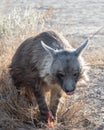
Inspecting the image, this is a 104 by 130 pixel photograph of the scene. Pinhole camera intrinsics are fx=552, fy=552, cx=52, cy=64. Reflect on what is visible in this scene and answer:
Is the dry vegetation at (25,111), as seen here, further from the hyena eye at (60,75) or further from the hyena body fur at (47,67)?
the hyena eye at (60,75)

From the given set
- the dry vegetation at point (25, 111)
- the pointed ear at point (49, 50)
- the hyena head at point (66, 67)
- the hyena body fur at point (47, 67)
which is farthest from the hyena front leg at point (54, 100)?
the pointed ear at point (49, 50)

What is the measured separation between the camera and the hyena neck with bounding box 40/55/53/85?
6964 millimetres

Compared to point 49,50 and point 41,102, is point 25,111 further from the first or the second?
point 49,50

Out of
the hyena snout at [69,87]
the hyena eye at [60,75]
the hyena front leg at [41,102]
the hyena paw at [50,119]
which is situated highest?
the hyena eye at [60,75]

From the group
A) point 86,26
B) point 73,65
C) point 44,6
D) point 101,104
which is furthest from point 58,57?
point 44,6

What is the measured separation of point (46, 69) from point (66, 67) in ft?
1.05

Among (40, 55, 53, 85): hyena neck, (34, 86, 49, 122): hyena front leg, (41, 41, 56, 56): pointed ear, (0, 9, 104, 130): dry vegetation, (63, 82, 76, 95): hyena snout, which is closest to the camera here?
(63, 82, 76, 95): hyena snout

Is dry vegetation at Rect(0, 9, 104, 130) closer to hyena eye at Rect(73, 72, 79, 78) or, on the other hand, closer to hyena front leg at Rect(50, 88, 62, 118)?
hyena front leg at Rect(50, 88, 62, 118)

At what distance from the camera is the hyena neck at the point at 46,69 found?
22.8 ft

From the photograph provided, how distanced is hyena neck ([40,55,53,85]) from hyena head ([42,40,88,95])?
5 cm

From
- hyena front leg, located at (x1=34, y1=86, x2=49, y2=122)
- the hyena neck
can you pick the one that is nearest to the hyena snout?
the hyena neck

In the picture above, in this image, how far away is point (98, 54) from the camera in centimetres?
1020

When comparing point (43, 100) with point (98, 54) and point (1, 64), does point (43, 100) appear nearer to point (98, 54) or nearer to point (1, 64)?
point (1, 64)

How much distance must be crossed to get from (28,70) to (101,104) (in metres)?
1.31
